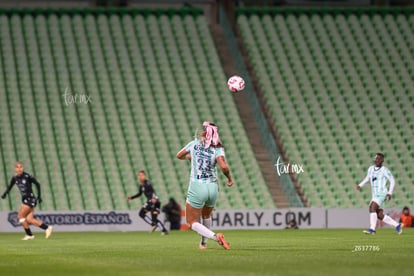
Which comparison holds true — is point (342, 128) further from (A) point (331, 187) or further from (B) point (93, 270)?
(B) point (93, 270)

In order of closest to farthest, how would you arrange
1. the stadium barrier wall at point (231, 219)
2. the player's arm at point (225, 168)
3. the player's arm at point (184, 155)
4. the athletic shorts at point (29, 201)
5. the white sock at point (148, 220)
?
the player's arm at point (225, 168) < the player's arm at point (184, 155) < the athletic shorts at point (29, 201) < the white sock at point (148, 220) < the stadium barrier wall at point (231, 219)

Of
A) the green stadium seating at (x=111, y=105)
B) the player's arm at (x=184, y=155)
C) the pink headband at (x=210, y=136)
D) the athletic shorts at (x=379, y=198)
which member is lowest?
the athletic shorts at (x=379, y=198)

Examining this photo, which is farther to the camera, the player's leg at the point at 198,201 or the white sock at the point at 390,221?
the white sock at the point at 390,221

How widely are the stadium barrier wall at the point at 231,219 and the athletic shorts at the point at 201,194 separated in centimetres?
1631

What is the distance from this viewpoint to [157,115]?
4078 centimetres

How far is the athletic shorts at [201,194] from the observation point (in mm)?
18297

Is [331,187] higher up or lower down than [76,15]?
lower down

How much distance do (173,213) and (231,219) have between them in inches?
78.9

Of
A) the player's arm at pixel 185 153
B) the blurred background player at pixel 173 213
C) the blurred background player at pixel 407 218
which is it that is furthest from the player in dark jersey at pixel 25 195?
the blurred background player at pixel 407 218

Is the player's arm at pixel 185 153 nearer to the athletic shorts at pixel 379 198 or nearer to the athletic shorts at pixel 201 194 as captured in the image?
the athletic shorts at pixel 201 194

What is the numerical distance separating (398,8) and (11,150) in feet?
66.4

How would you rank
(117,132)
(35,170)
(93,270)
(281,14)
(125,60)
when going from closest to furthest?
(93,270), (35,170), (117,132), (125,60), (281,14)

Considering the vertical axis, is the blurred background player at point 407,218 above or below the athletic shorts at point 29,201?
below

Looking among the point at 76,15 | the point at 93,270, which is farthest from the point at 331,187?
the point at 93,270
